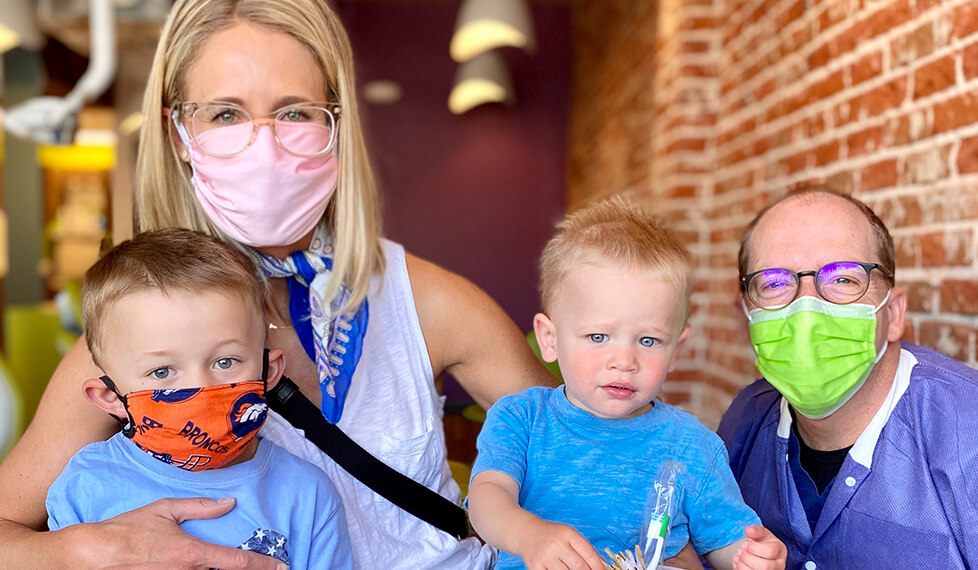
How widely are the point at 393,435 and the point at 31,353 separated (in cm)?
356

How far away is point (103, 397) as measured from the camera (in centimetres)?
145

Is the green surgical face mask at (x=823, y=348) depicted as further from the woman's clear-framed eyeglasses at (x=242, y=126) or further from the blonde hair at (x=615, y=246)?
the woman's clear-framed eyeglasses at (x=242, y=126)

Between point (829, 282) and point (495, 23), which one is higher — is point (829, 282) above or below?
below

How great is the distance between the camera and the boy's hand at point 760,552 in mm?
1299

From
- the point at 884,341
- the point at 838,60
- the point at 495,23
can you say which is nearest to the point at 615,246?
the point at 884,341

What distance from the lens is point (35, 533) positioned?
146 cm

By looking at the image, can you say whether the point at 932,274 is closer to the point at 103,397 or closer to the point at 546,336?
the point at 546,336

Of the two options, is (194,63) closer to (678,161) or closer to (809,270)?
(809,270)

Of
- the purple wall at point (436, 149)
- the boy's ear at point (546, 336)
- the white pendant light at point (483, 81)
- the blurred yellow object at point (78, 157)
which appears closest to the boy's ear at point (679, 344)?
the boy's ear at point (546, 336)

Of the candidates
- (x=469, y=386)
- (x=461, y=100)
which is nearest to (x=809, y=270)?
(x=469, y=386)

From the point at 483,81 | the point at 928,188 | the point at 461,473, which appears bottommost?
the point at 461,473

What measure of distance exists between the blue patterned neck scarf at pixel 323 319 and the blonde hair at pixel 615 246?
1.38 feet

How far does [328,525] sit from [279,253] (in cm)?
56

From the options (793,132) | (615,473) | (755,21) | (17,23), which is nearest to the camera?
(615,473)
